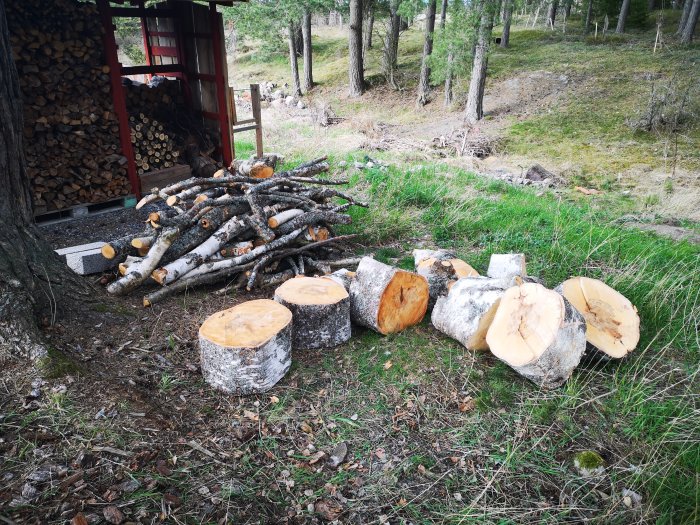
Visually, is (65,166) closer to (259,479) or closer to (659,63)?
(259,479)

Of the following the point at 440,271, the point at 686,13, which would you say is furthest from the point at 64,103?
the point at 686,13

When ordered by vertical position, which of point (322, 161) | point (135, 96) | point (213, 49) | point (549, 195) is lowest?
point (549, 195)

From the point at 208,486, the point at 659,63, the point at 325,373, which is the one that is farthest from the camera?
the point at 659,63

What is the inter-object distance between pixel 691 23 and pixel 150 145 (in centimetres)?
2005

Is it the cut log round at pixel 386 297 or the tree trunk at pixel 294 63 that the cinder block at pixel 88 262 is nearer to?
the cut log round at pixel 386 297

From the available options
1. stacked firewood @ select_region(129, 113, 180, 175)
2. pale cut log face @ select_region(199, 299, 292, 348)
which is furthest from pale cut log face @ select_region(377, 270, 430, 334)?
stacked firewood @ select_region(129, 113, 180, 175)

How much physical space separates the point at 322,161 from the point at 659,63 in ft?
48.4

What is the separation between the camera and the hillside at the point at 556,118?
981cm

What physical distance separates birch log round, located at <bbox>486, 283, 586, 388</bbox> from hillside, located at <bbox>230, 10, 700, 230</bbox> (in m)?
4.79

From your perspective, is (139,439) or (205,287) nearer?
(139,439)

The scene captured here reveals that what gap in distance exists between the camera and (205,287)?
489cm

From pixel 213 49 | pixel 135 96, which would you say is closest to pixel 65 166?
pixel 135 96

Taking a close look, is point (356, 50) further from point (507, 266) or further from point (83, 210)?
point (507, 266)

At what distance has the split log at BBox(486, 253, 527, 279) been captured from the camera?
4375mm
